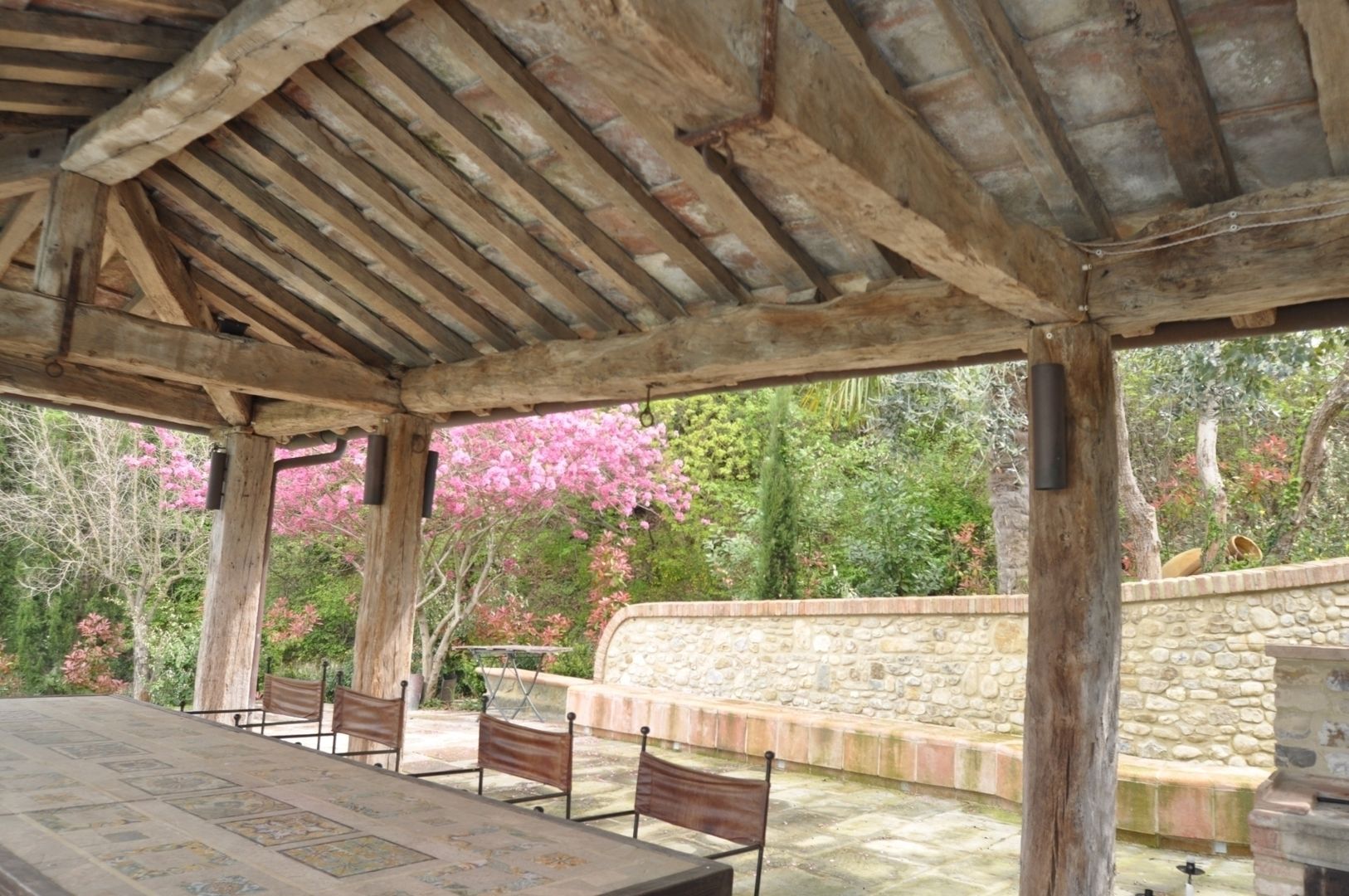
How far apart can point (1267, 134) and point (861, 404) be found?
7.89m

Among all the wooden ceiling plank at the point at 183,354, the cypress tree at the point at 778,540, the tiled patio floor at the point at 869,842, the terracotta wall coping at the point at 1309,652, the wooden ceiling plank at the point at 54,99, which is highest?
the wooden ceiling plank at the point at 54,99

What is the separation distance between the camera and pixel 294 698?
183 inches

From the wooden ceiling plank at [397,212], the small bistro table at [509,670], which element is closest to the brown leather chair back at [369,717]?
the wooden ceiling plank at [397,212]

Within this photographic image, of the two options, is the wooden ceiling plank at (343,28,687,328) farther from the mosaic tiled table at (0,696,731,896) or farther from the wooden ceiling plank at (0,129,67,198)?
the mosaic tiled table at (0,696,731,896)

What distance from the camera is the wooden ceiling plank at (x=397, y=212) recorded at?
12.8 feet

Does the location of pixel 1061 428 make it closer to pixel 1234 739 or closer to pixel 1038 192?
pixel 1038 192

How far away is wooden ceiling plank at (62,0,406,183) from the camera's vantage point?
299cm

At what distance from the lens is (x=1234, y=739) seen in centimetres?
542

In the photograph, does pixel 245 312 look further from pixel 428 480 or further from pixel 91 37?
pixel 91 37

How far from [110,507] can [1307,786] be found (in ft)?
32.8

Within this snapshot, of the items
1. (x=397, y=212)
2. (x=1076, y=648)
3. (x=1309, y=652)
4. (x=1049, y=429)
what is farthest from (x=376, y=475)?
(x=1309, y=652)

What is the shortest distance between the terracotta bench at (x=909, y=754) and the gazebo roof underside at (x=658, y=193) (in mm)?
2871

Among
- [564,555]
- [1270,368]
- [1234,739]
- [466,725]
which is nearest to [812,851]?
[1234,739]

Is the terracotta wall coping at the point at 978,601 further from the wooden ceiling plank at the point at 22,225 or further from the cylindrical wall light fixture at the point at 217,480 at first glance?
the wooden ceiling plank at the point at 22,225
